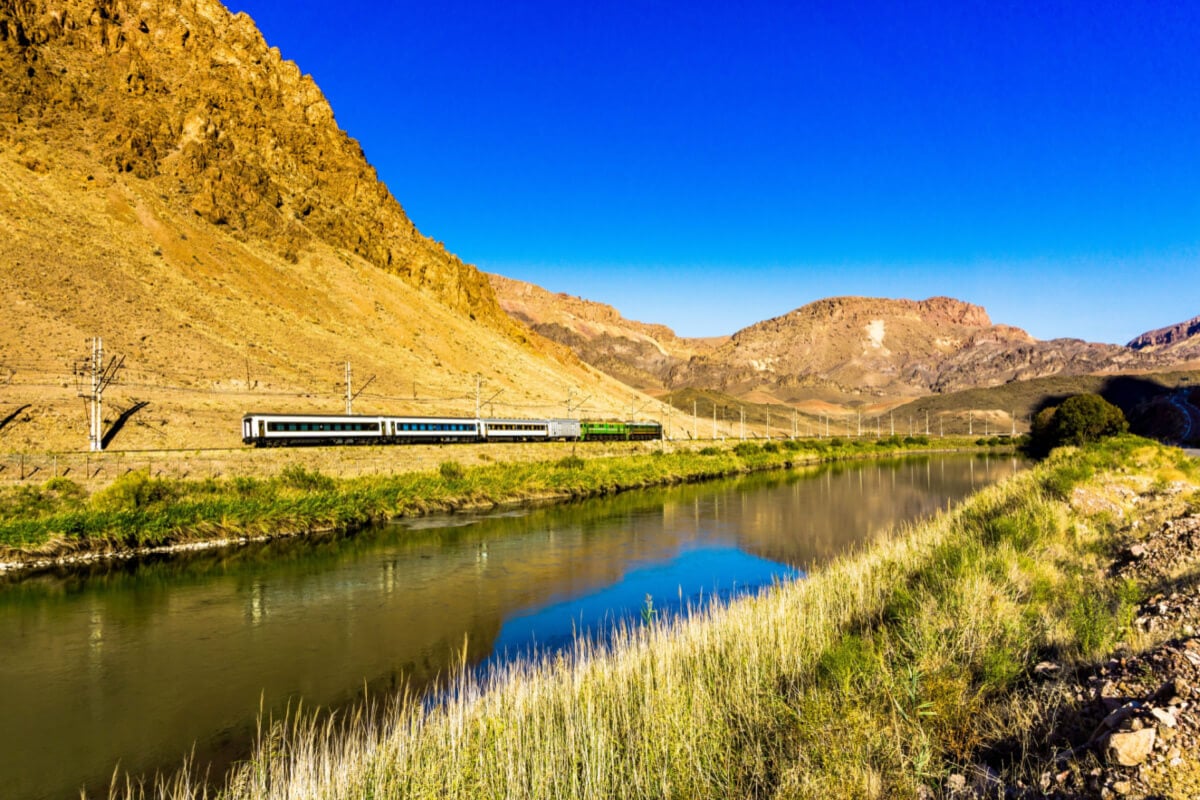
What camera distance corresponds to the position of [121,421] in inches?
1583

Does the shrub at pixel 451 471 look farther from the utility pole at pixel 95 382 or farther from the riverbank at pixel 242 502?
the utility pole at pixel 95 382

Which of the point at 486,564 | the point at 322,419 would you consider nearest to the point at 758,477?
Result: the point at 322,419

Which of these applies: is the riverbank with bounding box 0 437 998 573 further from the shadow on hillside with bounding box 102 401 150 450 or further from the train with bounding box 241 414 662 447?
the shadow on hillside with bounding box 102 401 150 450

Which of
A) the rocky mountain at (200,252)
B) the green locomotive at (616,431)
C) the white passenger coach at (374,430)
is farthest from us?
the green locomotive at (616,431)

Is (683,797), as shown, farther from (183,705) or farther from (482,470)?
(482,470)

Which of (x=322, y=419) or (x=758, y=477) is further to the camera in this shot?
(x=758, y=477)

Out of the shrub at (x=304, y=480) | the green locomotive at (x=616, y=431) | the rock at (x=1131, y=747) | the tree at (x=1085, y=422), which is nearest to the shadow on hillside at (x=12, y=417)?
the shrub at (x=304, y=480)

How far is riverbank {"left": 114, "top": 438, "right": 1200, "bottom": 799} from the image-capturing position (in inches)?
215

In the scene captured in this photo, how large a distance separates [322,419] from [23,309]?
24.7m

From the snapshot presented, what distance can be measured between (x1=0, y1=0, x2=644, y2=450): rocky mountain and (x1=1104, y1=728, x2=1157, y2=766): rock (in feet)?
144

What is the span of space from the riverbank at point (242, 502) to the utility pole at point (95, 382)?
8449mm

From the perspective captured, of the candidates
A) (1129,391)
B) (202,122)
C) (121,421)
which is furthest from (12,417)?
(1129,391)

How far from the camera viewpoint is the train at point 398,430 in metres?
38.2

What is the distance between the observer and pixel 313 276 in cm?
7581
